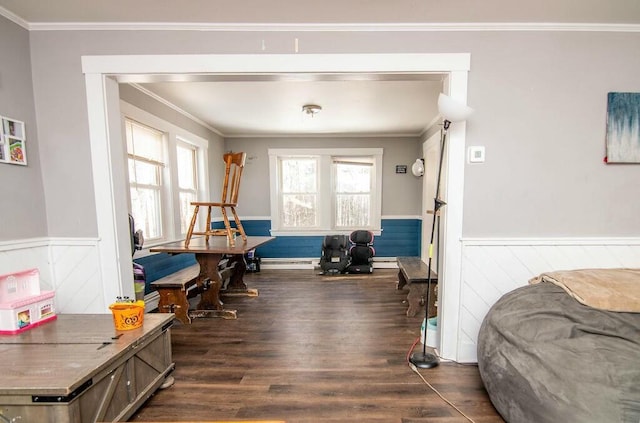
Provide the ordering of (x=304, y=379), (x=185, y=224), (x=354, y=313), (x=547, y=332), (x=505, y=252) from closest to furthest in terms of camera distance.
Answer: (x=547, y=332)
(x=304, y=379)
(x=505, y=252)
(x=354, y=313)
(x=185, y=224)

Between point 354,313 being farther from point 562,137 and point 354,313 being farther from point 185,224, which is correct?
point 185,224

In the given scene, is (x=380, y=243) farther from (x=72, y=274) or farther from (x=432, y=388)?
(x=72, y=274)

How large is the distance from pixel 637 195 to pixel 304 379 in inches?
107

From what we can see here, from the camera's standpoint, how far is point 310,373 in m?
1.87

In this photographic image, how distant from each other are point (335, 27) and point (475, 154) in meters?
1.32

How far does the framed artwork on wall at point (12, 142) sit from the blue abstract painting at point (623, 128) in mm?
4009

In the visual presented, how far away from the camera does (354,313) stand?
290 cm

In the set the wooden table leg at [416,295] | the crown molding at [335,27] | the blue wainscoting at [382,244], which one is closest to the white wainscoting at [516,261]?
the wooden table leg at [416,295]

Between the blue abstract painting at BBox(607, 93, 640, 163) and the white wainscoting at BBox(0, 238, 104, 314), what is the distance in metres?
3.77

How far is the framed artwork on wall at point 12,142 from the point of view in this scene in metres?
1.63

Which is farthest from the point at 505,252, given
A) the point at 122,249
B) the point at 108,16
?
the point at 108,16

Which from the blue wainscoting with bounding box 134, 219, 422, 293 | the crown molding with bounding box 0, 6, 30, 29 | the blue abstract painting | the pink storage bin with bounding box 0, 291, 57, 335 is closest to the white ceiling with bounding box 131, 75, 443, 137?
the crown molding with bounding box 0, 6, 30, 29

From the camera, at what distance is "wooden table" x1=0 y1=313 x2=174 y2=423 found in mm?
1078

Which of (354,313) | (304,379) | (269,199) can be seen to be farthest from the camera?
(269,199)
